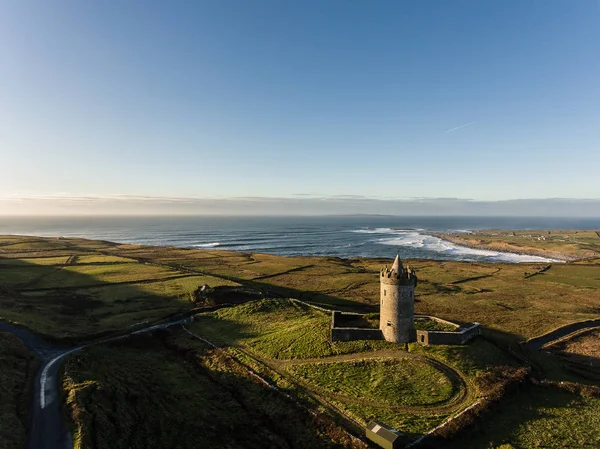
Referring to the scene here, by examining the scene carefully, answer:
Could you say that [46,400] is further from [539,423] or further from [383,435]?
[539,423]

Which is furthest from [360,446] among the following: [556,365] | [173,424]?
[556,365]

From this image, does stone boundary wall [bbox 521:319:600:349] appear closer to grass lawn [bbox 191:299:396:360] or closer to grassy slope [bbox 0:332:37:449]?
grass lawn [bbox 191:299:396:360]

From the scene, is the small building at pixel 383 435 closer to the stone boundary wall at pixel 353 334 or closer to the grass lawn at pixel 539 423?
the grass lawn at pixel 539 423

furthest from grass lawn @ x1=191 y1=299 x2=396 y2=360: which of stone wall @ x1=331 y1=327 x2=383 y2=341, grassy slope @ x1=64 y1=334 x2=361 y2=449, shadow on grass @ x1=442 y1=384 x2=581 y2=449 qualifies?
shadow on grass @ x1=442 y1=384 x2=581 y2=449

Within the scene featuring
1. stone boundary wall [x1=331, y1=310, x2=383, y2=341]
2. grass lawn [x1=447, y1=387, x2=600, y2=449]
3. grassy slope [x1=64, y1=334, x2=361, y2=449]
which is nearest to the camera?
grassy slope [x1=64, y1=334, x2=361, y2=449]

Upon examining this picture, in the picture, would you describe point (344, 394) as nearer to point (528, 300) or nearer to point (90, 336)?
point (90, 336)

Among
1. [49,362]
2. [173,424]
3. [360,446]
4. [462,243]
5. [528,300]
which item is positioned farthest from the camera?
[462,243]
